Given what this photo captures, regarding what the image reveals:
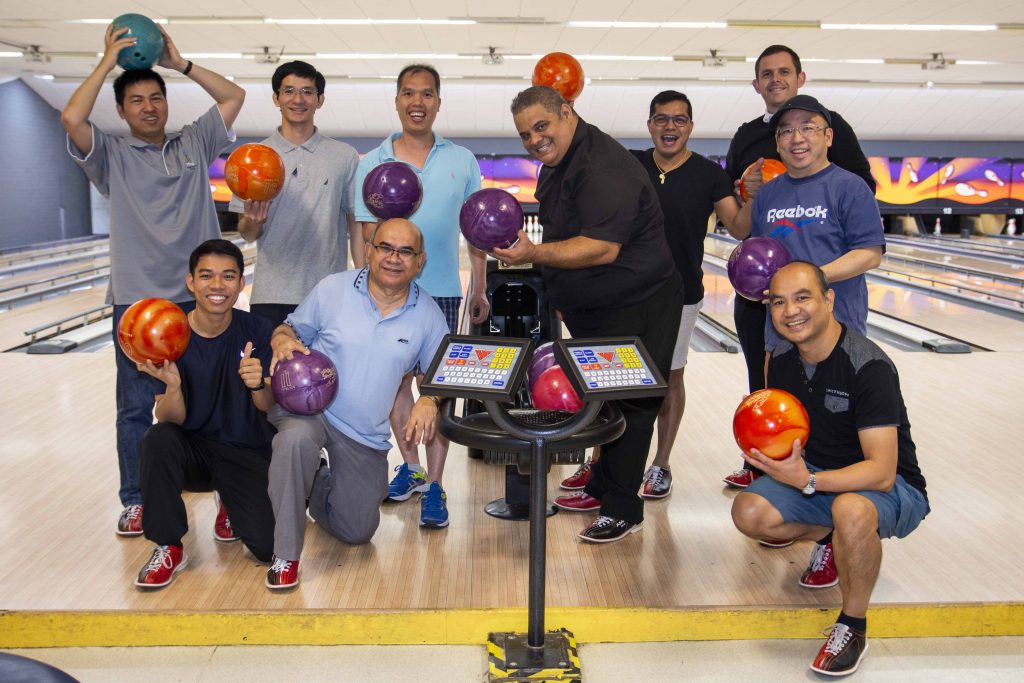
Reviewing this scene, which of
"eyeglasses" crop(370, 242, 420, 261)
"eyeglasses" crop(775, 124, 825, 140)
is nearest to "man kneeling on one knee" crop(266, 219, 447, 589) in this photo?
"eyeglasses" crop(370, 242, 420, 261)

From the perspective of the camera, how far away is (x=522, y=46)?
934cm

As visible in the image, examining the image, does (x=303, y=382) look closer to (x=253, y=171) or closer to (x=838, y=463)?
(x=253, y=171)

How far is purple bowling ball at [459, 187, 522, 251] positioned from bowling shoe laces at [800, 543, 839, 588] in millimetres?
1146

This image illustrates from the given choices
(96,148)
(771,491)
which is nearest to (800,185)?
(771,491)

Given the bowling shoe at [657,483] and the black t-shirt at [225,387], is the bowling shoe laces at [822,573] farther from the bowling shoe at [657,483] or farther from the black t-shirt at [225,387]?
the black t-shirt at [225,387]

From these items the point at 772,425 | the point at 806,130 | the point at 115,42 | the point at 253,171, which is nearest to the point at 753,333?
the point at 806,130

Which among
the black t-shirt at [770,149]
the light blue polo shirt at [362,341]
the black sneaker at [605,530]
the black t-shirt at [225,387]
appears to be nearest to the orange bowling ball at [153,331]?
the black t-shirt at [225,387]

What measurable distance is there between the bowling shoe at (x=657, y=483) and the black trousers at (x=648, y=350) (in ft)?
1.20

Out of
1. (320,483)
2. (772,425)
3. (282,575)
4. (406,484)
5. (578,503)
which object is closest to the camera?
(772,425)

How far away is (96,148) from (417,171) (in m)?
0.92

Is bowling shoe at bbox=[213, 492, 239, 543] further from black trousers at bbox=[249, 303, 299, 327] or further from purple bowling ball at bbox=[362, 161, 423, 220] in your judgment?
purple bowling ball at bbox=[362, 161, 423, 220]

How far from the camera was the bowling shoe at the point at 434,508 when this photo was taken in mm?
2607

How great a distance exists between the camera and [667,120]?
8.86 feet

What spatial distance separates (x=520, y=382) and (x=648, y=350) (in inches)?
32.0
